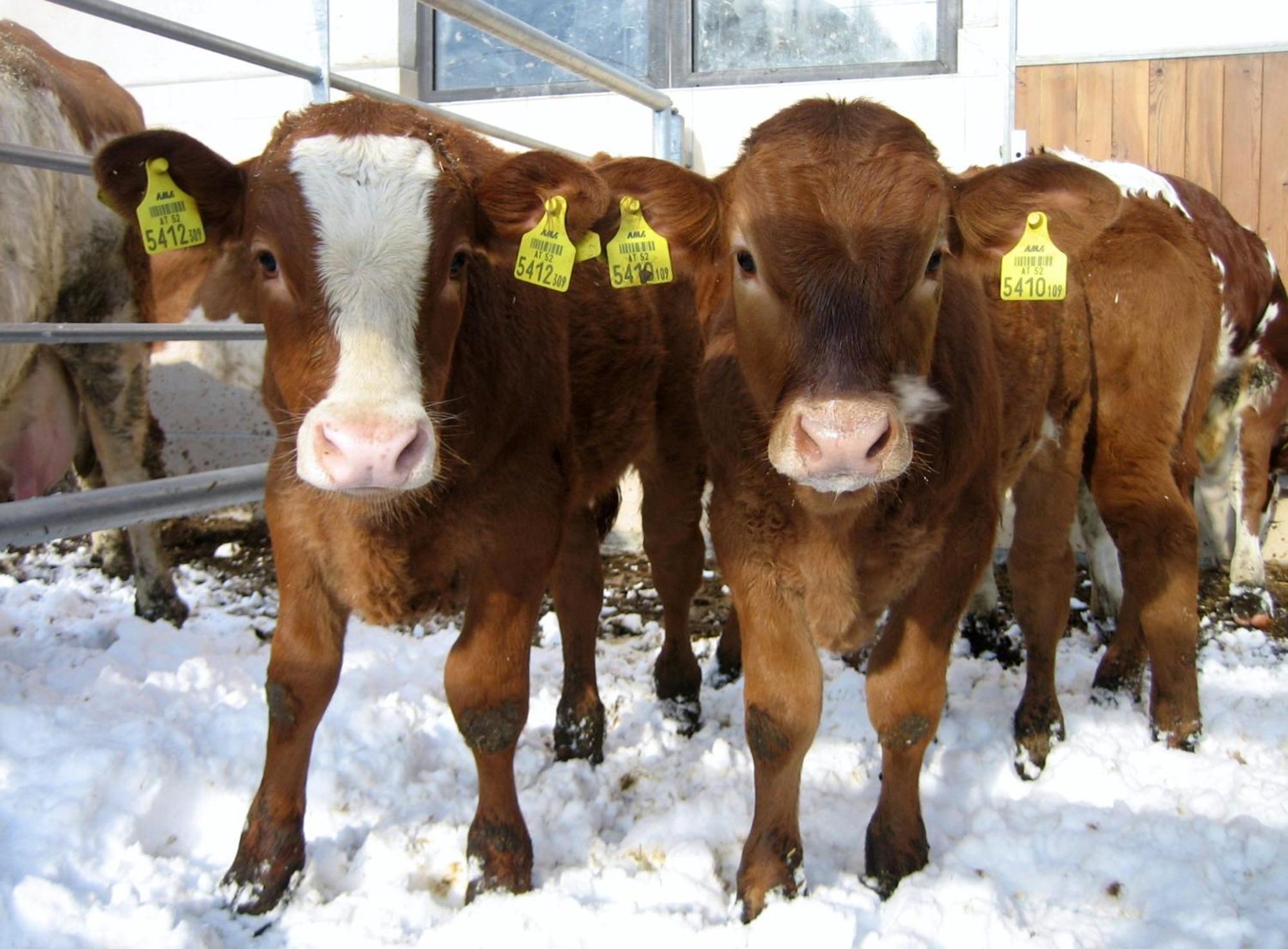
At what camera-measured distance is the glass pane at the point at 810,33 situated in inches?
272

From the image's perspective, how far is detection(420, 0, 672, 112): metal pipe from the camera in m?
4.91

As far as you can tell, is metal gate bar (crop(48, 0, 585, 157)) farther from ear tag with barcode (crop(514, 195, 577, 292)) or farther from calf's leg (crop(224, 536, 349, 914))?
calf's leg (crop(224, 536, 349, 914))

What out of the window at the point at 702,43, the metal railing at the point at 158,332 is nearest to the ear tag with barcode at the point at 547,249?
the metal railing at the point at 158,332

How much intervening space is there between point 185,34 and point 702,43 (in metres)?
3.95

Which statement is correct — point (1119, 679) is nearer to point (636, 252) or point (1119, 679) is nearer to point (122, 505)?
point (636, 252)

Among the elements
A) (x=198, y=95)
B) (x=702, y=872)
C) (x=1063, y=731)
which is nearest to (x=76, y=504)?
(x=702, y=872)

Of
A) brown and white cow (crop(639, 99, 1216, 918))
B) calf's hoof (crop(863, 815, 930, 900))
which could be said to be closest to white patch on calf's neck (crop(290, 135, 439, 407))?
brown and white cow (crop(639, 99, 1216, 918))

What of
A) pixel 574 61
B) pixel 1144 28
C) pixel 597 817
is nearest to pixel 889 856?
pixel 597 817

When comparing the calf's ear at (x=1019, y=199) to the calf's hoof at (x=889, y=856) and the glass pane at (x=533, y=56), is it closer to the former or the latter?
the calf's hoof at (x=889, y=856)

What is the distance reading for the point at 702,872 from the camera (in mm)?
2887

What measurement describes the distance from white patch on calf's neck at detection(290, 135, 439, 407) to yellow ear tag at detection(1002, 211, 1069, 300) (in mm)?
1437

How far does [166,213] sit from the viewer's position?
268cm

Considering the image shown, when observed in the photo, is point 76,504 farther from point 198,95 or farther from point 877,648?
point 198,95

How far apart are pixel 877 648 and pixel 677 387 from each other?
1.36 metres
